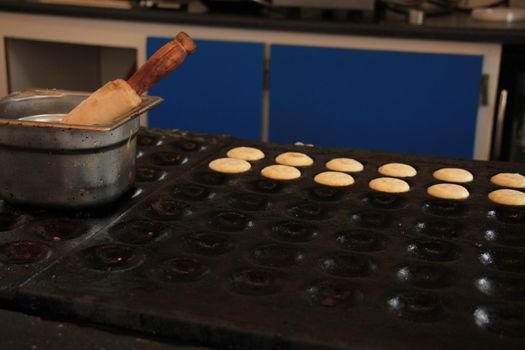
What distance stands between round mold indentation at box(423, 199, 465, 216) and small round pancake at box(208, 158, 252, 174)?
0.33 meters

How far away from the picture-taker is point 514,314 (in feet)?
2.40

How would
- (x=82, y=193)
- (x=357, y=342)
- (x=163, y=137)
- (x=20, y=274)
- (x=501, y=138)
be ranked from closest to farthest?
(x=357, y=342)
(x=20, y=274)
(x=82, y=193)
(x=163, y=137)
(x=501, y=138)

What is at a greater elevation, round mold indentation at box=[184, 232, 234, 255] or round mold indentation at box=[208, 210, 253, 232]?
round mold indentation at box=[208, 210, 253, 232]

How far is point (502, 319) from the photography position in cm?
72

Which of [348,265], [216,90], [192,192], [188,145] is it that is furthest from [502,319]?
[216,90]

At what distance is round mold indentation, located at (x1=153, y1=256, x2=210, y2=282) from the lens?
2.58ft

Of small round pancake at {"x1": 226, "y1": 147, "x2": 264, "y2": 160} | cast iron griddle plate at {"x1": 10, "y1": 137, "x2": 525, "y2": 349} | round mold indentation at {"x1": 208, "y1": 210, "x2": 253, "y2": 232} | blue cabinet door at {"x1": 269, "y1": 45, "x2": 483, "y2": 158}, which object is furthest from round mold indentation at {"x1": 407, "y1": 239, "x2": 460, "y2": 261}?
blue cabinet door at {"x1": 269, "y1": 45, "x2": 483, "y2": 158}

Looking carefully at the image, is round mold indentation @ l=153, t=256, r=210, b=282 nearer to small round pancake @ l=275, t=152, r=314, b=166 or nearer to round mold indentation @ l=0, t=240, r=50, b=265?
round mold indentation @ l=0, t=240, r=50, b=265

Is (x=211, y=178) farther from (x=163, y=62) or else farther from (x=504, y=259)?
(x=504, y=259)

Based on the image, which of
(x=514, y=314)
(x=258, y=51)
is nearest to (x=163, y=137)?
(x=514, y=314)

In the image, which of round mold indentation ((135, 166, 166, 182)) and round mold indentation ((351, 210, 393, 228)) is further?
round mold indentation ((135, 166, 166, 182))

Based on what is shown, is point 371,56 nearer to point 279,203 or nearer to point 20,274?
point 279,203

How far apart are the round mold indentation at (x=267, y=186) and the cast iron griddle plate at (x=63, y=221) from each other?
14 cm

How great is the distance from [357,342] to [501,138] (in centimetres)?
187
